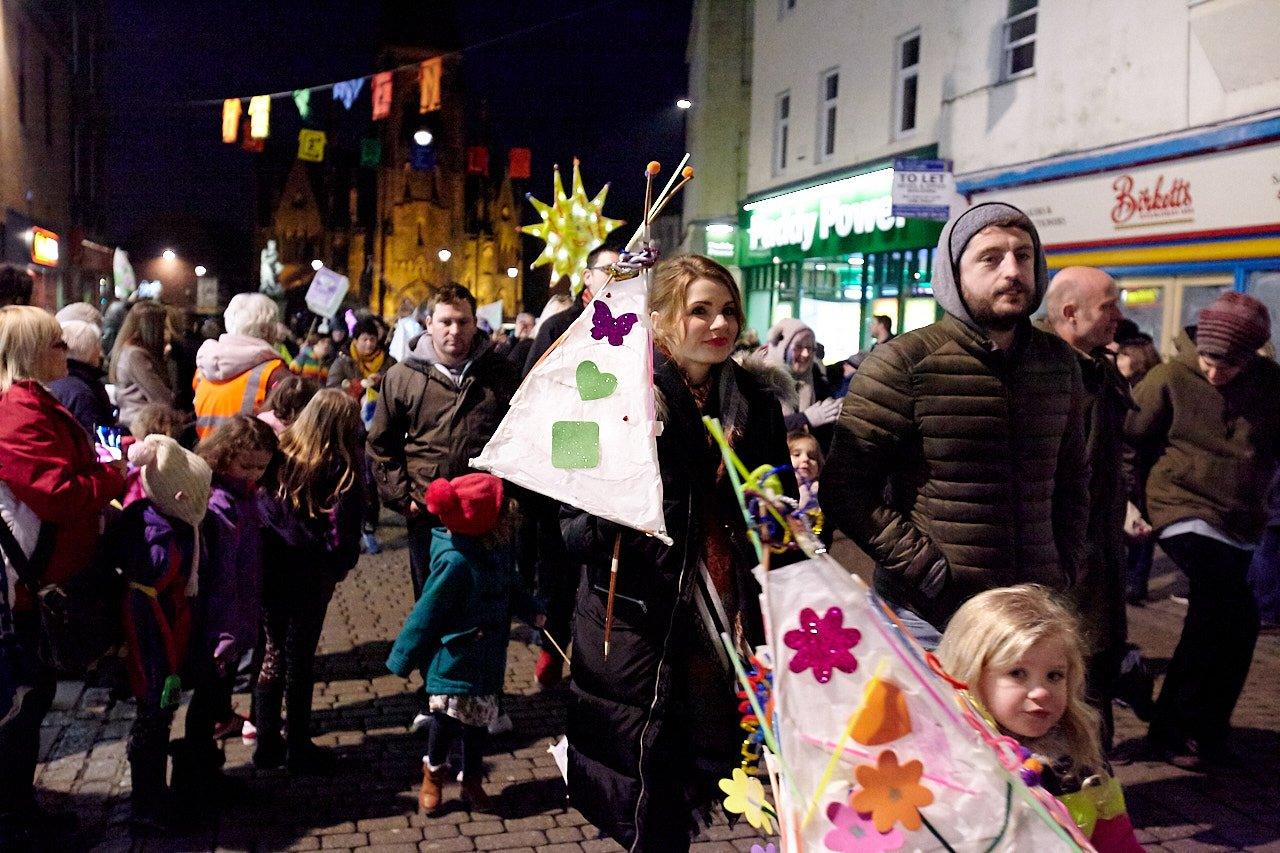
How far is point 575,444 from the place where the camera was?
3408mm

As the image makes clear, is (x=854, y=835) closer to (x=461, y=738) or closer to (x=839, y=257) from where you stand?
(x=461, y=738)

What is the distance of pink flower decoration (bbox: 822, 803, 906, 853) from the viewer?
2.01 m

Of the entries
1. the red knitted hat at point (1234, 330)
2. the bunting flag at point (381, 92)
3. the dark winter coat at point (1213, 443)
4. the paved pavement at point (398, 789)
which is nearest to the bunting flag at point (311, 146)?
the bunting flag at point (381, 92)

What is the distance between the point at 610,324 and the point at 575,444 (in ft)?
1.11

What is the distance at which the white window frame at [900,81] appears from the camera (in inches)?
765

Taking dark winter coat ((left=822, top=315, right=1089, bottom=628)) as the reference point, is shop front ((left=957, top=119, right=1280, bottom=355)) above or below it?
above

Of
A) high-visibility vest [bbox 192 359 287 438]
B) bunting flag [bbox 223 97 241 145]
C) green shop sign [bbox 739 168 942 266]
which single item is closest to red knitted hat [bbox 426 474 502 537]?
high-visibility vest [bbox 192 359 287 438]

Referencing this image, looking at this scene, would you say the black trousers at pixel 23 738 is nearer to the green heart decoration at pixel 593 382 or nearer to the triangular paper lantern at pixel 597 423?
the triangular paper lantern at pixel 597 423

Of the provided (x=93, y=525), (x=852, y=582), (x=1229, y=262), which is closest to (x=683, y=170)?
(x=852, y=582)

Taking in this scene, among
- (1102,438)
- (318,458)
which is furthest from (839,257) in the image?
(318,458)

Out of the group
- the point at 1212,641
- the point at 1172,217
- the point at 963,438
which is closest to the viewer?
the point at 963,438

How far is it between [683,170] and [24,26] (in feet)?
84.5

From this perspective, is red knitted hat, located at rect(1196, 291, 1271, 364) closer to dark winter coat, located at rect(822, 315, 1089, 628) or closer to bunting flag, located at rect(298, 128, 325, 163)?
dark winter coat, located at rect(822, 315, 1089, 628)

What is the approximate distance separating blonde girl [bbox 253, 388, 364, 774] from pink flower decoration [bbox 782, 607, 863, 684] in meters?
3.71
